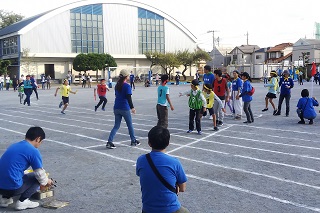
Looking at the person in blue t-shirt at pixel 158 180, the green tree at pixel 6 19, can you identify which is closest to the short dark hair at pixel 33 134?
the person in blue t-shirt at pixel 158 180

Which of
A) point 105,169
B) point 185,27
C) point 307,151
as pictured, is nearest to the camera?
point 105,169

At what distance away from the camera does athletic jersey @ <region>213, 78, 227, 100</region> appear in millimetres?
11906

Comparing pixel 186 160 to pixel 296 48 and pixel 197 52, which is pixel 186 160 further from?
pixel 296 48

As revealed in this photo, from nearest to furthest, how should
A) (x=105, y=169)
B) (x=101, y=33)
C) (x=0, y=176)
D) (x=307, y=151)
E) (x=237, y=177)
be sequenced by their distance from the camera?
(x=0, y=176) → (x=237, y=177) → (x=105, y=169) → (x=307, y=151) → (x=101, y=33)

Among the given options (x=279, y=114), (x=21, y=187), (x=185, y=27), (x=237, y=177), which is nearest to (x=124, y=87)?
(x=237, y=177)

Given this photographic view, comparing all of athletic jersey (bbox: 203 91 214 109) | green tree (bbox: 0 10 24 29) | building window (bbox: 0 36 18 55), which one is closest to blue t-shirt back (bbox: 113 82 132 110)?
athletic jersey (bbox: 203 91 214 109)

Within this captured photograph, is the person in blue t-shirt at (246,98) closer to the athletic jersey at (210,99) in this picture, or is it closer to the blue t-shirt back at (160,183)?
the athletic jersey at (210,99)

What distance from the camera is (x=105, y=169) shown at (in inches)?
269

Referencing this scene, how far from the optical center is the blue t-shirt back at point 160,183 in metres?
3.33

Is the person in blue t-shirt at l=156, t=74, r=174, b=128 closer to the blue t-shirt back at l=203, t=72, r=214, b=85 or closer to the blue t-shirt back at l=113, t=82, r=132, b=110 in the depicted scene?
the blue t-shirt back at l=113, t=82, r=132, b=110

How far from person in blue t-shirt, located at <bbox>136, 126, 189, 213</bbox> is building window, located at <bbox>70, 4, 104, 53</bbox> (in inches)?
2176

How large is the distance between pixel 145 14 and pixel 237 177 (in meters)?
59.3

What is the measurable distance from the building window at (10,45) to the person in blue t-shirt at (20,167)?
52.2 m

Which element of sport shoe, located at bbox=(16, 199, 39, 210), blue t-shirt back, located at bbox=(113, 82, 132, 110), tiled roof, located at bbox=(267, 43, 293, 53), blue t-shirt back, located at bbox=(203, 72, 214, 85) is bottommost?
sport shoe, located at bbox=(16, 199, 39, 210)
